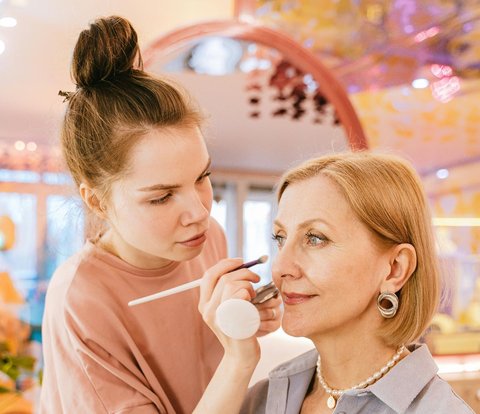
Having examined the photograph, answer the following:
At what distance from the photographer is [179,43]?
208 centimetres

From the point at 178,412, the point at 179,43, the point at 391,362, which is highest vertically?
the point at 179,43

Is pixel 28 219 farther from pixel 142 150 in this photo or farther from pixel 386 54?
pixel 386 54

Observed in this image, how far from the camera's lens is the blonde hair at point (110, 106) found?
3.68ft

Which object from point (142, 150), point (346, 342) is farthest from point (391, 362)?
point (142, 150)

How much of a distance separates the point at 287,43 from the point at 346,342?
4.44ft

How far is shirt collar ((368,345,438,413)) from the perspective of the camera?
3.30ft

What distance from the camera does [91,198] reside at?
1189mm

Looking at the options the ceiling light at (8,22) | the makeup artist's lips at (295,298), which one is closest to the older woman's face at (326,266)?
the makeup artist's lips at (295,298)

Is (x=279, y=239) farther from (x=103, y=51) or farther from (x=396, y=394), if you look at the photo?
(x=103, y=51)

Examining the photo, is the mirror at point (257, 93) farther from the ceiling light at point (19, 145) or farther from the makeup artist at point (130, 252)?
the makeup artist at point (130, 252)

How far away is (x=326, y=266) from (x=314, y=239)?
5cm

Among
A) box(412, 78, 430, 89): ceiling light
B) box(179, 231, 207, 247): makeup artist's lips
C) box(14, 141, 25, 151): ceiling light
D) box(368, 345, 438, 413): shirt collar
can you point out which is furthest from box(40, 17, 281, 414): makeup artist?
box(412, 78, 430, 89): ceiling light

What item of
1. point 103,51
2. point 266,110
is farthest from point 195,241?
point 266,110

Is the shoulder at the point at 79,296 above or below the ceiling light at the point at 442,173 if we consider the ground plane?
below
